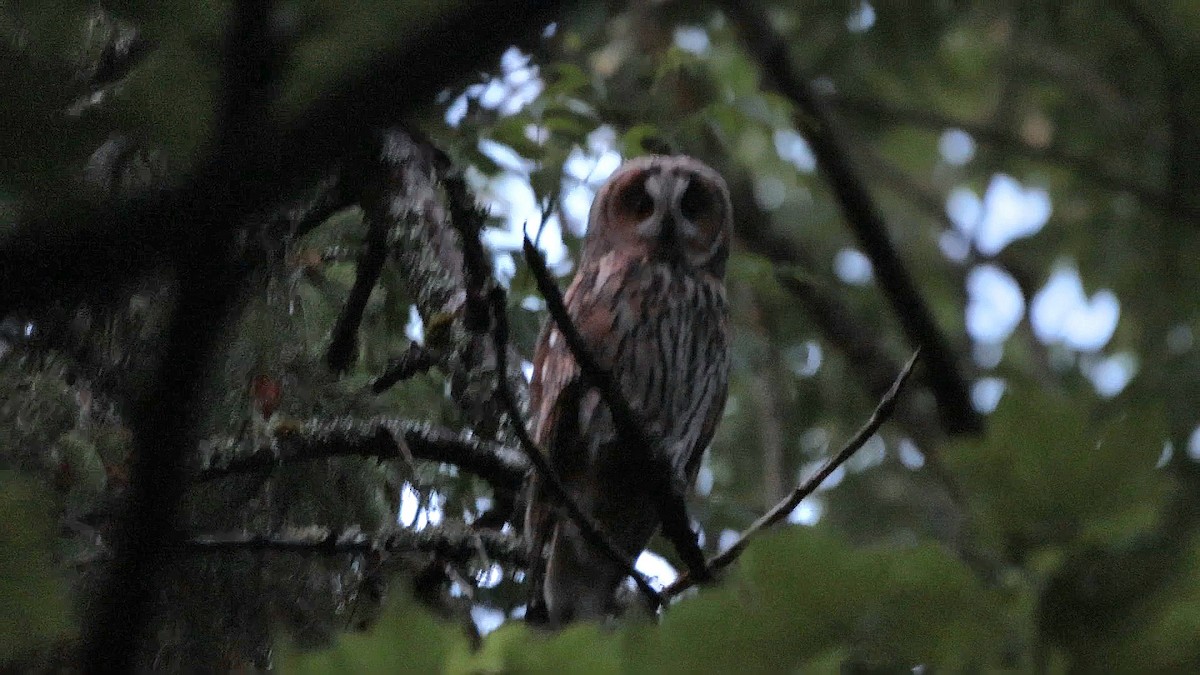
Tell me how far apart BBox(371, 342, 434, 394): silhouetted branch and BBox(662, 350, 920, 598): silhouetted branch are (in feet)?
2.65

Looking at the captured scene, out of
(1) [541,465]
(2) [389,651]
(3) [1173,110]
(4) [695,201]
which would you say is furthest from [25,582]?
(3) [1173,110]

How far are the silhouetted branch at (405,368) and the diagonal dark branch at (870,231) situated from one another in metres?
3.22

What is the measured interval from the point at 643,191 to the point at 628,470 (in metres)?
1.10

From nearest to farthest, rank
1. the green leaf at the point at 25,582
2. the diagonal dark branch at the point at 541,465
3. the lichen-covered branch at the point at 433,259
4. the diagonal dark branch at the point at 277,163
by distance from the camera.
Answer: the diagonal dark branch at the point at 277,163, the green leaf at the point at 25,582, the diagonal dark branch at the point at 541,465, the lichen-covered branch at the point at 433,259

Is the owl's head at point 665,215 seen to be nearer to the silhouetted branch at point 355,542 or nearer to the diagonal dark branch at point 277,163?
the silhouetted branch at point 355,542

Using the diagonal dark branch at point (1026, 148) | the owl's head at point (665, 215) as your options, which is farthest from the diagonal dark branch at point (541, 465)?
the diagonal dark branch at point (1026, 148)

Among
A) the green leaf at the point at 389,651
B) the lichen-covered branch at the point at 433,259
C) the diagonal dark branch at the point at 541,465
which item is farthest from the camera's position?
the lichen-covered branch at the point at 433,259

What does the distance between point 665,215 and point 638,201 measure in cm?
21

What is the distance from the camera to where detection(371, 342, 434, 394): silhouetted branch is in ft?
10.3

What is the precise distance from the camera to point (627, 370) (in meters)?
3.91

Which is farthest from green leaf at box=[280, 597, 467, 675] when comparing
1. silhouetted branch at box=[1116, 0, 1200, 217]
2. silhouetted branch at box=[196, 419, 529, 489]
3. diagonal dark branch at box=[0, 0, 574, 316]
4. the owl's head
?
silhouetted branch at box=[1116, 0, 1200, 217]

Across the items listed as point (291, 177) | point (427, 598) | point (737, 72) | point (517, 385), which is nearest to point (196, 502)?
point (427, 598)

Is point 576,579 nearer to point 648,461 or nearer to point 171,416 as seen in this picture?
point 648,461

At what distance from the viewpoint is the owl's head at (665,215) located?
426 cm
